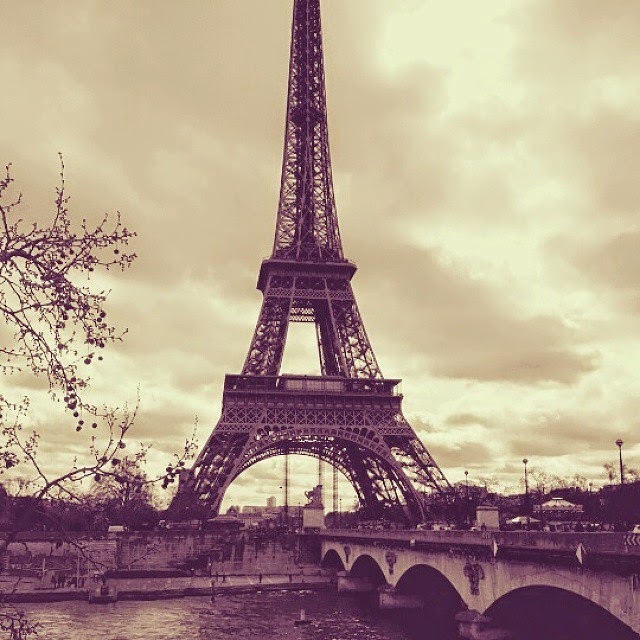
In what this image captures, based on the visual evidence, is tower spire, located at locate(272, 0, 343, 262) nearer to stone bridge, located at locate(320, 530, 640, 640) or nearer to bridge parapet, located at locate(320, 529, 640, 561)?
stone bridge, located at locate(320, 530, 640, 640)

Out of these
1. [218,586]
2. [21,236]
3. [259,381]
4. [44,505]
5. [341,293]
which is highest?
[341,293]

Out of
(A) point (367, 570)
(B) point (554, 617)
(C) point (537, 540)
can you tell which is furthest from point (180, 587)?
(C) point (537, 540)

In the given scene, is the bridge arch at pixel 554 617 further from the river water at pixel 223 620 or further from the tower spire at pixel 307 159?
the tower spire at pixel 307 159

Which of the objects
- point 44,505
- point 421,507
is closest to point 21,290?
→ point 44,505

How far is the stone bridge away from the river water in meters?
3.96

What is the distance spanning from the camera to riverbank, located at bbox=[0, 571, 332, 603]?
5791 centimetres

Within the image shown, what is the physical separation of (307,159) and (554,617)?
63635mm

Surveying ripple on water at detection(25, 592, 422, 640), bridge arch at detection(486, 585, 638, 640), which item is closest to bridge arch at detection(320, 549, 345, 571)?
ripple on water at detection(25, 592, 422, 640)

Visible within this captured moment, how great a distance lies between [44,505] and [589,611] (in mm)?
37753

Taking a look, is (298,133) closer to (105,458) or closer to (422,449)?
(422,449)

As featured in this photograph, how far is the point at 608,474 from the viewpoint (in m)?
146

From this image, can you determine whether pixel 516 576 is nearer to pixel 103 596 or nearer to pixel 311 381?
pixel 103 596

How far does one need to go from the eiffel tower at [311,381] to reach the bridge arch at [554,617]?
30.2 meters

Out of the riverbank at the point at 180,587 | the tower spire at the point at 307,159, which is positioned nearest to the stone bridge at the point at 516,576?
the riverbank at the point at 180,587
